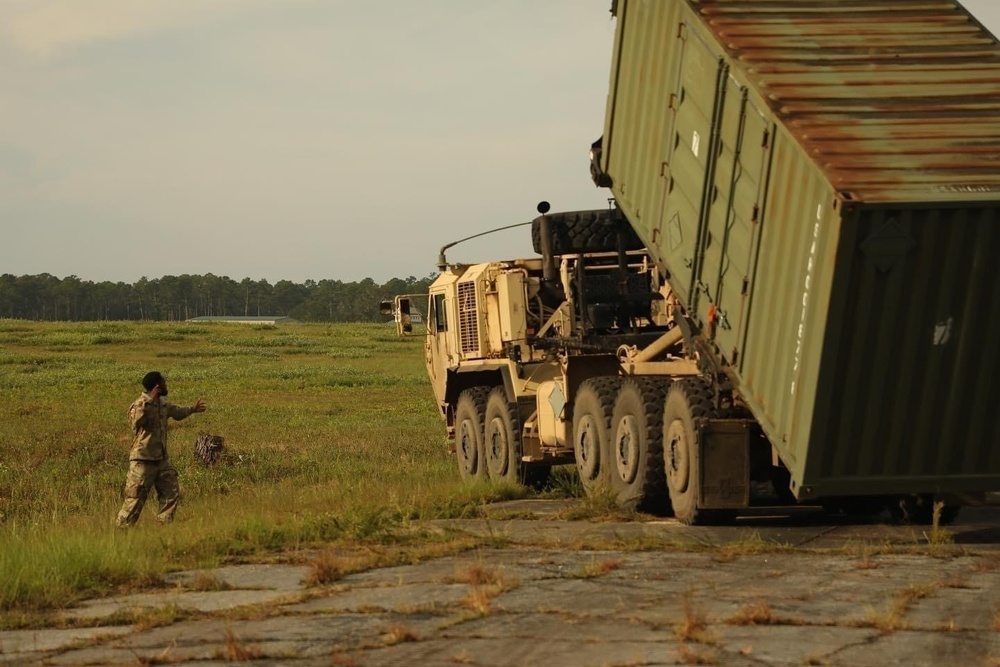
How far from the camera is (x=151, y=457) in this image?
15031 millimetres

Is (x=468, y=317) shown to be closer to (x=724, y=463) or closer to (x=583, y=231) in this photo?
(x=583, y=231)

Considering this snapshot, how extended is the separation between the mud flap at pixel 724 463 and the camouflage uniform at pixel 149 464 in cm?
539

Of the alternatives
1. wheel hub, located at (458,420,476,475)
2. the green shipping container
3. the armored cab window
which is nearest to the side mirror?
the armored cab window

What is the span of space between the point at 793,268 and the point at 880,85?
5.71 ft

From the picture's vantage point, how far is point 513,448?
18.4 metres

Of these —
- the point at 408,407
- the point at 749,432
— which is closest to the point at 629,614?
the point at 749,432

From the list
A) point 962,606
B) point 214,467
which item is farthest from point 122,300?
point 962,606

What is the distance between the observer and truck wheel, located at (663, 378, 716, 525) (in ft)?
42.6

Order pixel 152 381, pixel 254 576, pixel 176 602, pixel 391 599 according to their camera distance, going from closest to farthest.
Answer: pixel 391 599 → pixel 176 602 → pixel 254 576 → pixel 152 381

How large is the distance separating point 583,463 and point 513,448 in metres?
2.45

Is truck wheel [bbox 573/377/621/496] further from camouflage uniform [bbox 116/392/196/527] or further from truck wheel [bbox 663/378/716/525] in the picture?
camouflage uniform [bbox 116/392/196/527]

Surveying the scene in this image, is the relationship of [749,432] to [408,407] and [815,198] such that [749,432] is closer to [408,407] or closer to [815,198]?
[815,198]

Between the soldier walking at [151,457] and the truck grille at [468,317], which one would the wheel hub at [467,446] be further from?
the soldier walking at [151,457]

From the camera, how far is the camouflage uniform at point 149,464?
14945 mm
